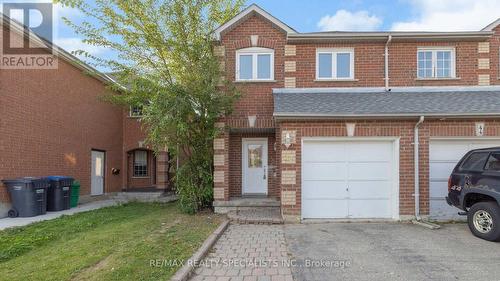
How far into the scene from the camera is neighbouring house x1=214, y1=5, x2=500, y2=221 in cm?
952

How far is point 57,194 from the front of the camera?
1180cm

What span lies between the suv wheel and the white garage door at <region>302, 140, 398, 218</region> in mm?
2203

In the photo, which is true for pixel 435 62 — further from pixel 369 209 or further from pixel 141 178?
pixel 141 178

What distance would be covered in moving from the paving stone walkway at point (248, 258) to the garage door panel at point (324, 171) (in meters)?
2.03

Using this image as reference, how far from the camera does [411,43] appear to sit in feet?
38.1

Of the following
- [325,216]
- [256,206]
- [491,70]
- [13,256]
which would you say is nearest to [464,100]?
[491,70]

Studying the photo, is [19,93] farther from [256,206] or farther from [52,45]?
[256,206]

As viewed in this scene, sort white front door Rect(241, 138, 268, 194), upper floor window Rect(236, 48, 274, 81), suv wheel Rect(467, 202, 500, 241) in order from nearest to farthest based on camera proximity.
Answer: suv wheel Rect(467, 202, 500, 241)
upper floor window Rect(236, 48, 274, 81)
white front door Rect(241, 138, 268, 194)

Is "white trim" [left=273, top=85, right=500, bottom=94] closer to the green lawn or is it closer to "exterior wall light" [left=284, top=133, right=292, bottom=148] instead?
"exterior wall light" [left=284, top=133, right=292, bottom=148]

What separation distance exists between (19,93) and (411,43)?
1325 cm

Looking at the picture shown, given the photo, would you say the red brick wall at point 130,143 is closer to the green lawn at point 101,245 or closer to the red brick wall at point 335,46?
the green lawn at point 101,245

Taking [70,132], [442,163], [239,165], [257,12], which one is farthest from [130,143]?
[442,163]

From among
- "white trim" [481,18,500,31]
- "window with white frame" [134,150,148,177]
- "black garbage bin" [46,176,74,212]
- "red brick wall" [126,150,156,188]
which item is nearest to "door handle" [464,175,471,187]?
"white trim" [481,18,500,31]

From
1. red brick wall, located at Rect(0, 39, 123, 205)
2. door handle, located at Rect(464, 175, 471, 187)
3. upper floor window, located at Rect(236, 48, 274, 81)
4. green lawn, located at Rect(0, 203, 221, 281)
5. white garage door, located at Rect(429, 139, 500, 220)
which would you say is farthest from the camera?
upper floor window, located at Rect(236, 48, 274, 81)
